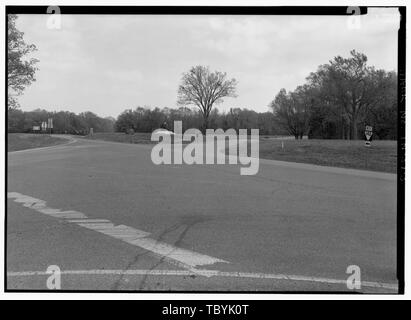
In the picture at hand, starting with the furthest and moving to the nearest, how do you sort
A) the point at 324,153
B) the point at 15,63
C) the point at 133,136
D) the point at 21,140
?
the point at 324,153 → the point at 133,136 → the point at 21,140 → the point at 15,63

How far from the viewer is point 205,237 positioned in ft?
12.5

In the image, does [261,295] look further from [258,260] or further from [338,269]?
[338,269]

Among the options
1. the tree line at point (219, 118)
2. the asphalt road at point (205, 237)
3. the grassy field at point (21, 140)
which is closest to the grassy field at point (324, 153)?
the grassy field at point (21, 140)

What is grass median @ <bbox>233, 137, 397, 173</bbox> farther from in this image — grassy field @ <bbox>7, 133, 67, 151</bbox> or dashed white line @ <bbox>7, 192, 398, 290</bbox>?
dashed white line @ <bbox>7, 192, 398, 290</bbox>

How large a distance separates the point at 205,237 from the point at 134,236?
0.91 meters

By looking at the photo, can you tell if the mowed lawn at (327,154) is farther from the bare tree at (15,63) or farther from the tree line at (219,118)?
the bare tree at (15,63)

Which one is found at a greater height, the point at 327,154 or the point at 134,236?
the point at 327,154

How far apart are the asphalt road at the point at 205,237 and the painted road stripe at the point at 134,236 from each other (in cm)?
2

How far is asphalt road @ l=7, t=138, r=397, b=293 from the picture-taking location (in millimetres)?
2713

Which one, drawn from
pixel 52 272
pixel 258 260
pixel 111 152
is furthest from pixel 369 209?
pixel 111 152

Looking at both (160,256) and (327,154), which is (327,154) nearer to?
(327,154)

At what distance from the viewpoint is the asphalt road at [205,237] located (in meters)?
2.71

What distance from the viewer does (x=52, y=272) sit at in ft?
9.11

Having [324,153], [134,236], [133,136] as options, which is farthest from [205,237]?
[324,153]
